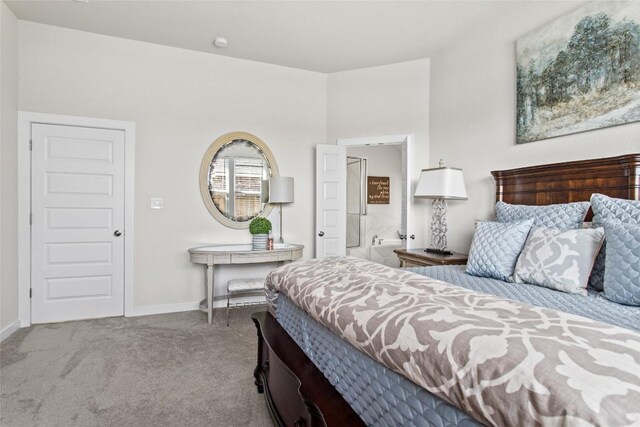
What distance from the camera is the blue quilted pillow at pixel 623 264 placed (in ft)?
4.60

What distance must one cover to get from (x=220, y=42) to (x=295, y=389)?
11.6ft

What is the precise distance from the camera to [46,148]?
335cm

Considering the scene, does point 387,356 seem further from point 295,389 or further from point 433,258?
point 433,258

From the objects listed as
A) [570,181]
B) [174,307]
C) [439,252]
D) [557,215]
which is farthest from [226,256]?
[570,181]

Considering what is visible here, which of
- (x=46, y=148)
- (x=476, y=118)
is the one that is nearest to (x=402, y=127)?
(x=476, y=118)

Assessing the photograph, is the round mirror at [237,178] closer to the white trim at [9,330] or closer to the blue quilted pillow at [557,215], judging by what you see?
the white trim at [9,330]

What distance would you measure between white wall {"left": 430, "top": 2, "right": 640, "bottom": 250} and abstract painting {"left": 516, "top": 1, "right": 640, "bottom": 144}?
0.32ft

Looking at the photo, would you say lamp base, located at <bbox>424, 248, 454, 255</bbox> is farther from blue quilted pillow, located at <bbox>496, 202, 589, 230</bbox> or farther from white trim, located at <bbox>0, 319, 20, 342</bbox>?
white trim, located at <bbox>0, 319, 20, 342</bbox>

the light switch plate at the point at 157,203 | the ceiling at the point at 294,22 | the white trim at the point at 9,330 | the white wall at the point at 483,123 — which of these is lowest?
the white trim at the point at 9,330

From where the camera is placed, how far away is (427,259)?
2.95 meters

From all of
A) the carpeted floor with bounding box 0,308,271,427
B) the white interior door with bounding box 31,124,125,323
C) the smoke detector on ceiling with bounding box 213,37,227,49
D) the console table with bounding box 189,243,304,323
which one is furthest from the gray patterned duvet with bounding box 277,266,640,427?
the smoke detector on ceiling with bounding box 213,37,227,49

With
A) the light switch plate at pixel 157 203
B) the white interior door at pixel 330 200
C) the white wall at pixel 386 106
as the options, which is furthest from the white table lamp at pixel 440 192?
the light switch plate at pixel 157 203

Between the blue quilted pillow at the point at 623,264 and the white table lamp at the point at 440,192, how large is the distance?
158cm

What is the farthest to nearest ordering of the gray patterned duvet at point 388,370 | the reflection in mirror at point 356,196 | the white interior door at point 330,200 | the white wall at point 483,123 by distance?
the reflection in mirror at point 356,196
the white interior door at point 330,200
the white wall at point 483,123
the gray patterned duvet at point 388,370
